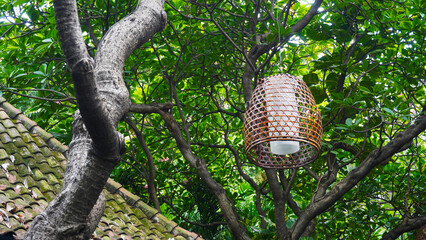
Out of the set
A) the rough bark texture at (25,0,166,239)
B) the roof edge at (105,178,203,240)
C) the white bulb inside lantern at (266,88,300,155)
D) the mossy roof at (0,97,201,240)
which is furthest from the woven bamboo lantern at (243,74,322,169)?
the roof edge at (105,178,203,240)

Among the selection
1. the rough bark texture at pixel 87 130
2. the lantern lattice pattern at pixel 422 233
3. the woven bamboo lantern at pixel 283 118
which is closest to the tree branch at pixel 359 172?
the woven bamboo lantern at pixel 283 118

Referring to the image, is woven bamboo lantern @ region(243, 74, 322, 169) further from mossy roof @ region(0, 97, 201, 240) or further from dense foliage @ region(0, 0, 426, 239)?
mossy roof @ region(0, 97, 201, 240)

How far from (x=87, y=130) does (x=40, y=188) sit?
259 cm

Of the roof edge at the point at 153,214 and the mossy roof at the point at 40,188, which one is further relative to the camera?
the roof edge at the point at 153,214

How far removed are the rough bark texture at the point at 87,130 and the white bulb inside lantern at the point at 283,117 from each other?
0.90 m

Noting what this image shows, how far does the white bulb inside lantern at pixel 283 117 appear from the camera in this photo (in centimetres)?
258

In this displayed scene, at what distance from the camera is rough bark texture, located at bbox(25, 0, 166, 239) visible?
1.51m

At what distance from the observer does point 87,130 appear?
1.71 meters

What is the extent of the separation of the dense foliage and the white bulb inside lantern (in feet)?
2.19

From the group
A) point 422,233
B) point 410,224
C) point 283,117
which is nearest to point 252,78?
point 410,224

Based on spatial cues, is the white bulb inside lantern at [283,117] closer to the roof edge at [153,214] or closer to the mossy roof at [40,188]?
the mossy roof at [40,188]

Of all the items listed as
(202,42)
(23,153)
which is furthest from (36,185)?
(202,42)

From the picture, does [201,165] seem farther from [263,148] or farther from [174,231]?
[263,148]

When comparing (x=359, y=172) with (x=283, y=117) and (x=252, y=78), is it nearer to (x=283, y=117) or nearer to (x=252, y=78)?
(x=283, y=117)
